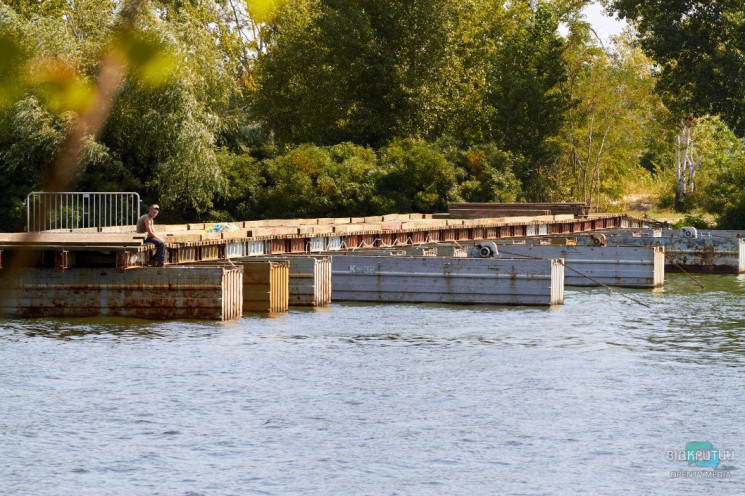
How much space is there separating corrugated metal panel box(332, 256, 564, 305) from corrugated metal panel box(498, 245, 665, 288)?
681 cm

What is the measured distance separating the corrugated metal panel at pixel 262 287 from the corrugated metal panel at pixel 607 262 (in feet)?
42.7

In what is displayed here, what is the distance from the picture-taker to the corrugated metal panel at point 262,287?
3481cm

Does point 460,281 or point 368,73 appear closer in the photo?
point 460,281

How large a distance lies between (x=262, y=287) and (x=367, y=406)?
48.0 ft

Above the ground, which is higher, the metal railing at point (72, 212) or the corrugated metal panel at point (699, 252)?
the metal railing at point (72, 212)

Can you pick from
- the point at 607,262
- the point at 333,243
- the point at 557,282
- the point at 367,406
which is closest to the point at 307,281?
the point at 333,243

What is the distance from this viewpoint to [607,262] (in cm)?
4588

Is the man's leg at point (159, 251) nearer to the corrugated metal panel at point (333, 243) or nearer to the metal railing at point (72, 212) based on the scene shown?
the metal railing at point (72, 212)

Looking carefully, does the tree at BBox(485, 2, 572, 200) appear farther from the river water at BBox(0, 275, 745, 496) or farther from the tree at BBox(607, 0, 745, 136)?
the river water at BBox(0, 275, 745, 496)

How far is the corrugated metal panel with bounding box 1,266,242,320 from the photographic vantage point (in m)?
31.5

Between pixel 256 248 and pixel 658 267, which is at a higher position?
pixel 256 248

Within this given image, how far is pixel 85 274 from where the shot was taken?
31.9 m

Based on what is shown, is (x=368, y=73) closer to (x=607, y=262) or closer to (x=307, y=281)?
(x=607, y=262)

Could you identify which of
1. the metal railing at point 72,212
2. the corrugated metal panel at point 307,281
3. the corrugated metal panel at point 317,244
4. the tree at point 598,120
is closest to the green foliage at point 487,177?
the tree at point 598,120
